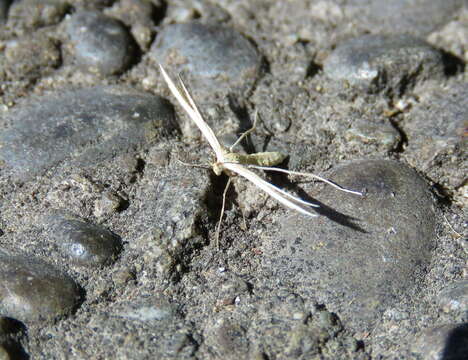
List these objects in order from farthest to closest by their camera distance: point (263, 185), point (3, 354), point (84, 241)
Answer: point (263, 185) < point (84, 241) < point (3, 354)

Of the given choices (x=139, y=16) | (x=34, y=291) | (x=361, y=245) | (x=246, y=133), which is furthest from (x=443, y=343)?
(x=139, y=16)

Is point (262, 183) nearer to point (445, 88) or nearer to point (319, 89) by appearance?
point (319, 89)

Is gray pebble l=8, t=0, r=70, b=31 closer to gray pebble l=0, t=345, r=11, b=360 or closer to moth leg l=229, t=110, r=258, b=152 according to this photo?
moth leg l=229, t=110, r=258, b=152

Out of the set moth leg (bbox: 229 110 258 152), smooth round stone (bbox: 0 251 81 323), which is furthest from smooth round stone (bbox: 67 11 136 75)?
smooth round stone (bbox: 0 251 81 323)

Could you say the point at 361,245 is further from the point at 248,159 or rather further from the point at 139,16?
the point at 139,16

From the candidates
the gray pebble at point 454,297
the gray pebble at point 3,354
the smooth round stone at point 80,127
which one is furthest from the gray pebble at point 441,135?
the gray pebble at point 3,354

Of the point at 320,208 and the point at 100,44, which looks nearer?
the point at 320,208
